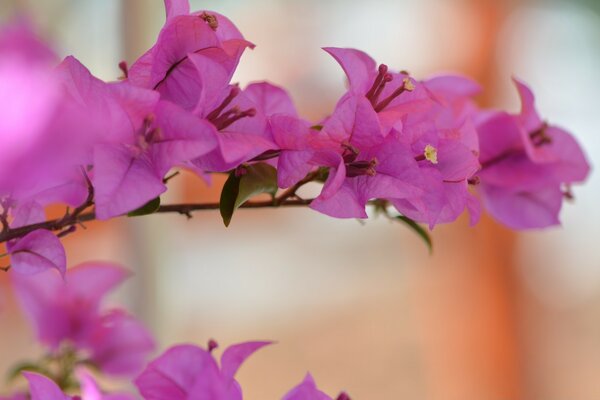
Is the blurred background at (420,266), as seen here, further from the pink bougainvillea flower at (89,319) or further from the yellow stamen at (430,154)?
the yellow stamen at (430,154)

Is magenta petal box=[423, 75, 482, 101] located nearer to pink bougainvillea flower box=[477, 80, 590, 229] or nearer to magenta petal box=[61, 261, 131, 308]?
pink bougainvillea flower box=[477, 80, 590, 229]

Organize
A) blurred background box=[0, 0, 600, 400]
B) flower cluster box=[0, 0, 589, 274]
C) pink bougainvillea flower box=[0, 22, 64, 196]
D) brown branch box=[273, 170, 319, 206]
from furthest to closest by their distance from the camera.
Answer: blurred background box=[0, 0, 600, 400] → brown branch box=[273, 170, 319, 206] → flower cluster box=[0, 0, 589, 274] → pink bougainvillea flower box=[0, 22, 64, 196]

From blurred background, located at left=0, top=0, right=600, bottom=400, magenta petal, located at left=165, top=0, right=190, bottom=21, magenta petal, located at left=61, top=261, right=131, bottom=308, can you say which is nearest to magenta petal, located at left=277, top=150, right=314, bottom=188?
magenta petal, located at left=165, top=0, right=190, bottom=21

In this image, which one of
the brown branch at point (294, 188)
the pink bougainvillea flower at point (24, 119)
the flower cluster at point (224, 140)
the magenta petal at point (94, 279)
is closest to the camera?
the pink bougainvillea flower at point (24, 119)

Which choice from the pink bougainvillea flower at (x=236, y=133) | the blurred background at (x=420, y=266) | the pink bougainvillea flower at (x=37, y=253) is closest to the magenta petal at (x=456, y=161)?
the pink bougainvillea flower at (x=236, y=133)

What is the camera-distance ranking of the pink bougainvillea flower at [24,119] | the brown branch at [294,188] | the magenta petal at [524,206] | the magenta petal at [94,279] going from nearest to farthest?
the pink bougainvillea flower at [24,119] < the brown branch at [294,188] < the magenta petal at [524,206] < the magenta petal at [94,279]

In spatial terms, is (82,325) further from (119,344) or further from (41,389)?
(41,389)

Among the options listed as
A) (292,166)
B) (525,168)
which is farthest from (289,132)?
(525,168)
